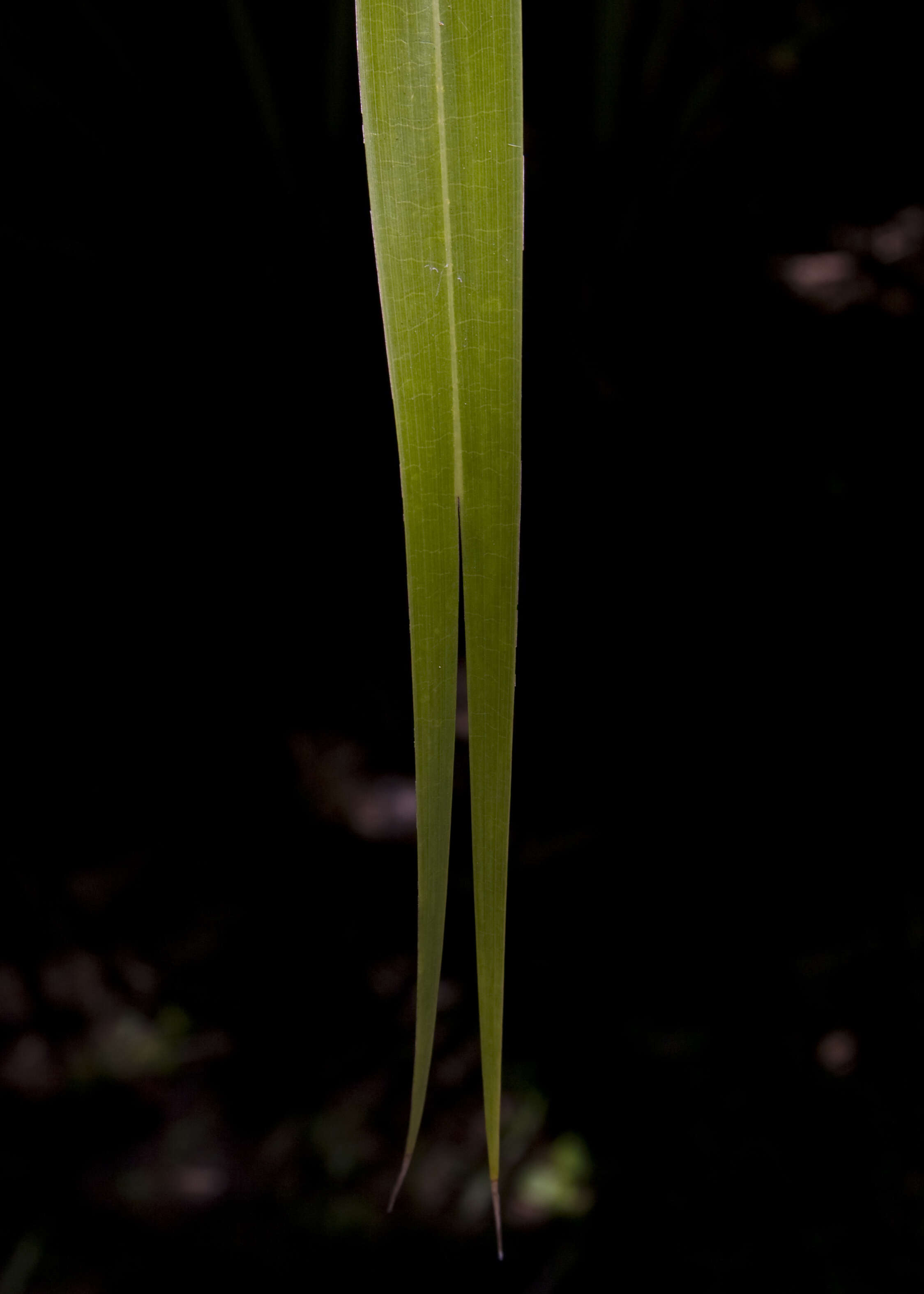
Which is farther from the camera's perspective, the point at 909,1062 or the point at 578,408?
the point at 909,1062

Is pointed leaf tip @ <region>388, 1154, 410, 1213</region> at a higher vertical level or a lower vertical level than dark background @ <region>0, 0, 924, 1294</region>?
lower

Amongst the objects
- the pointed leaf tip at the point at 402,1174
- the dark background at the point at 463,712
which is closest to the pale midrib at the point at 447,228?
the pointed leaf tip at the point at 402,1174

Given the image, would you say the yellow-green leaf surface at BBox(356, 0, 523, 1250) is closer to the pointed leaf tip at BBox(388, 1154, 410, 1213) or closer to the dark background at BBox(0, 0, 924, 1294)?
the pointed leaf tip at BBox(388, 1154, 410, 1213)

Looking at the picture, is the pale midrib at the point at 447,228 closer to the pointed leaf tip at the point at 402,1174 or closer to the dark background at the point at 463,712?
the pointed leaf tip at the point at 402,1174

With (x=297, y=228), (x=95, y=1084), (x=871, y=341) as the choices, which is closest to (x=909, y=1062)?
(x=871, y=341)

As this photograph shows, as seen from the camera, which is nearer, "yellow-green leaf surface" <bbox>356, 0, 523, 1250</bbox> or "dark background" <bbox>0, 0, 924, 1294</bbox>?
"yellow-green leaf surface" <bbox>356, 0, 523, 1250</bbox>

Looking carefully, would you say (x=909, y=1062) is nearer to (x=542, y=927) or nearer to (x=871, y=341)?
(x=542, y=927)

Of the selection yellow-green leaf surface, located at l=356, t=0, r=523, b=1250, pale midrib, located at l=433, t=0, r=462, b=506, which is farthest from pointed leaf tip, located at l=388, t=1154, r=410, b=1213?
pale midrib, located at l=433, t=0, r=462, b=506
